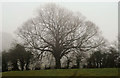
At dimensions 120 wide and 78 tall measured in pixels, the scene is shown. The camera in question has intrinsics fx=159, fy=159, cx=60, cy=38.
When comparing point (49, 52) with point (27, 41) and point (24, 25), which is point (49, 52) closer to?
point (27, 41)

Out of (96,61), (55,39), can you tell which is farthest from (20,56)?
(96,61)

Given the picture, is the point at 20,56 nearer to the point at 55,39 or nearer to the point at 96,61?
the point at 55,39

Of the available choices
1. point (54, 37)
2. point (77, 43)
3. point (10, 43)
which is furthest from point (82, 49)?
point (10, 43)

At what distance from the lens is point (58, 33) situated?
2898cm

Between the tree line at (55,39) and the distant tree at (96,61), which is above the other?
the tree line at (55,39)

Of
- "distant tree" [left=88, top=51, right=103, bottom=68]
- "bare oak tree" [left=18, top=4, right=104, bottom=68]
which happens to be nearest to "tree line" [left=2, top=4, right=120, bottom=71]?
"bare oak tree" [left=18, top=4, right=104, bottom=68]

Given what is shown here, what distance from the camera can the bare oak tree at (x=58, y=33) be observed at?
93.1 feet

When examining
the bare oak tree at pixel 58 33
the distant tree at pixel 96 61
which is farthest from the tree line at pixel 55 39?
the distant tree at pixel 96 61

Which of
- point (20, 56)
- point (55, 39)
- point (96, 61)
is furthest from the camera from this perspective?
point (96, 61)

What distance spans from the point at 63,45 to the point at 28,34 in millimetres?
6728

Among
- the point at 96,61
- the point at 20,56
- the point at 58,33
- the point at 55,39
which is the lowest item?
the point at 96,61

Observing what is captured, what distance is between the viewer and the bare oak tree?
2838 cm

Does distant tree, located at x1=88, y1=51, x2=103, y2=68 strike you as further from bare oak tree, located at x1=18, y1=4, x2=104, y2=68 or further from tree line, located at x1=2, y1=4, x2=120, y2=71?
bare oak tree, located at x1=18, y1=4, x2=104, y2=68

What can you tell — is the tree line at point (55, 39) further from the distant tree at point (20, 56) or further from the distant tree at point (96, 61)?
the distant tree at point (96, 61)
